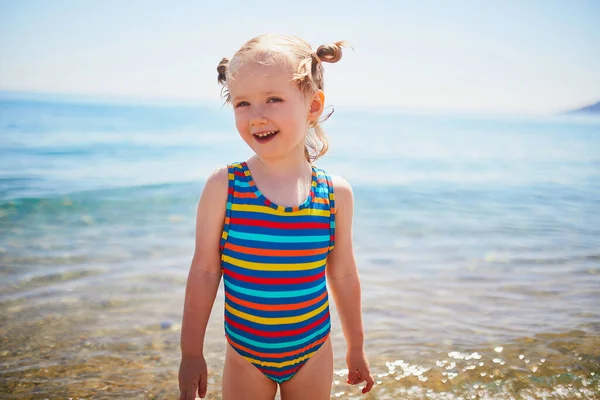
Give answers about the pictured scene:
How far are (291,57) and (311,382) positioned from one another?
51.4 inches

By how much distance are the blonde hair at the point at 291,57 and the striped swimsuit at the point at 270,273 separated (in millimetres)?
422

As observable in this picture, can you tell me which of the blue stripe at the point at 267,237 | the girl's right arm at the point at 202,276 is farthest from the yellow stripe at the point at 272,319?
the blue stripe at the point at 267,237

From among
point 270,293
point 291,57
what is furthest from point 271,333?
point 291,57

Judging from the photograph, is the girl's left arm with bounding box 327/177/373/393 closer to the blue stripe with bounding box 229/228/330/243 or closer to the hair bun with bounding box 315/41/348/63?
the blue stripe with bounding box 229/228/330/243

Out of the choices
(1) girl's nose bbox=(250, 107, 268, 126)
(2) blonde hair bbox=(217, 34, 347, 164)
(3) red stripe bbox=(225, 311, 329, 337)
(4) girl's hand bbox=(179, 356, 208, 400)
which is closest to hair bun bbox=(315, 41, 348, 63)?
(2) blonde hair bbox=(217, 34, 347, 164)

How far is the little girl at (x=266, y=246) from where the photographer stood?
6.17 ft

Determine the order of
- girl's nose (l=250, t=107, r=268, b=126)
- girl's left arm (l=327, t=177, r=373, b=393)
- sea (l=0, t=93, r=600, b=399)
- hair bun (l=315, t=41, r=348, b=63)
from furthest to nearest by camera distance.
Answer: sea (l=0, t=93, r=600, b=399), girl's left arm (l=327, t=177, r=373, b=393), hair bun (l=315, t=41, r=348, b=63), girl's nose (l=250, t=107, r=268, b=126)

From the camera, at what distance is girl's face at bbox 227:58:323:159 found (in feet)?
6.09

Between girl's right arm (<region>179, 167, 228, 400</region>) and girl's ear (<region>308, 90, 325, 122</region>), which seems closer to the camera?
girl's right arm (<region>179, 167, 228, 400</region>)

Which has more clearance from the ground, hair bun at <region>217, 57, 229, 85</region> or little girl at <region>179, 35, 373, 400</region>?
hair bun at <region>217, 57, 229, 85</region>

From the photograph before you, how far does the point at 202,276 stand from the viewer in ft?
6.36

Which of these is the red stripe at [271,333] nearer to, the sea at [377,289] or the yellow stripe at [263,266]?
the yellow stripe at [263,266]

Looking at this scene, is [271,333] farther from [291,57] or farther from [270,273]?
[291,57]

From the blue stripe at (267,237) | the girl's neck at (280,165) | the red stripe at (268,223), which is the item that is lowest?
the blue stripe at (267,237)
